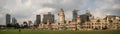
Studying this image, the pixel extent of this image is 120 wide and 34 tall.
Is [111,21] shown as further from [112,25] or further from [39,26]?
[39,26]

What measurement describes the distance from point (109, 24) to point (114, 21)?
2131mm

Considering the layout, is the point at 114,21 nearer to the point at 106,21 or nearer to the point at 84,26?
the point at 106,21

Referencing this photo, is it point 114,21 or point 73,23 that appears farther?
point 73,23

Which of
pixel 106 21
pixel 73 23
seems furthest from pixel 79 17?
pixel 106 21

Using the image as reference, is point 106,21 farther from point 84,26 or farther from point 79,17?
point 79,17

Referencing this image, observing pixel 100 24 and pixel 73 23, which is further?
pixel 73 23

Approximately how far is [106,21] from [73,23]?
667cm

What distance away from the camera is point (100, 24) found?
157ft

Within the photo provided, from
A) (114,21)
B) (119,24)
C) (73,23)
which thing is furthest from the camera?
(73,23)

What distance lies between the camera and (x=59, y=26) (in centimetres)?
5284

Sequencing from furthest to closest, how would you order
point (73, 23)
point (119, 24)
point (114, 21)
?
point (73, 23) < point (114, 21) < point (119, 24)

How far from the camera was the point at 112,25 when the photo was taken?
4622 centimetres

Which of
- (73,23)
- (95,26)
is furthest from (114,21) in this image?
(73,23)

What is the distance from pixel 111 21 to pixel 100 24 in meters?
2.35
